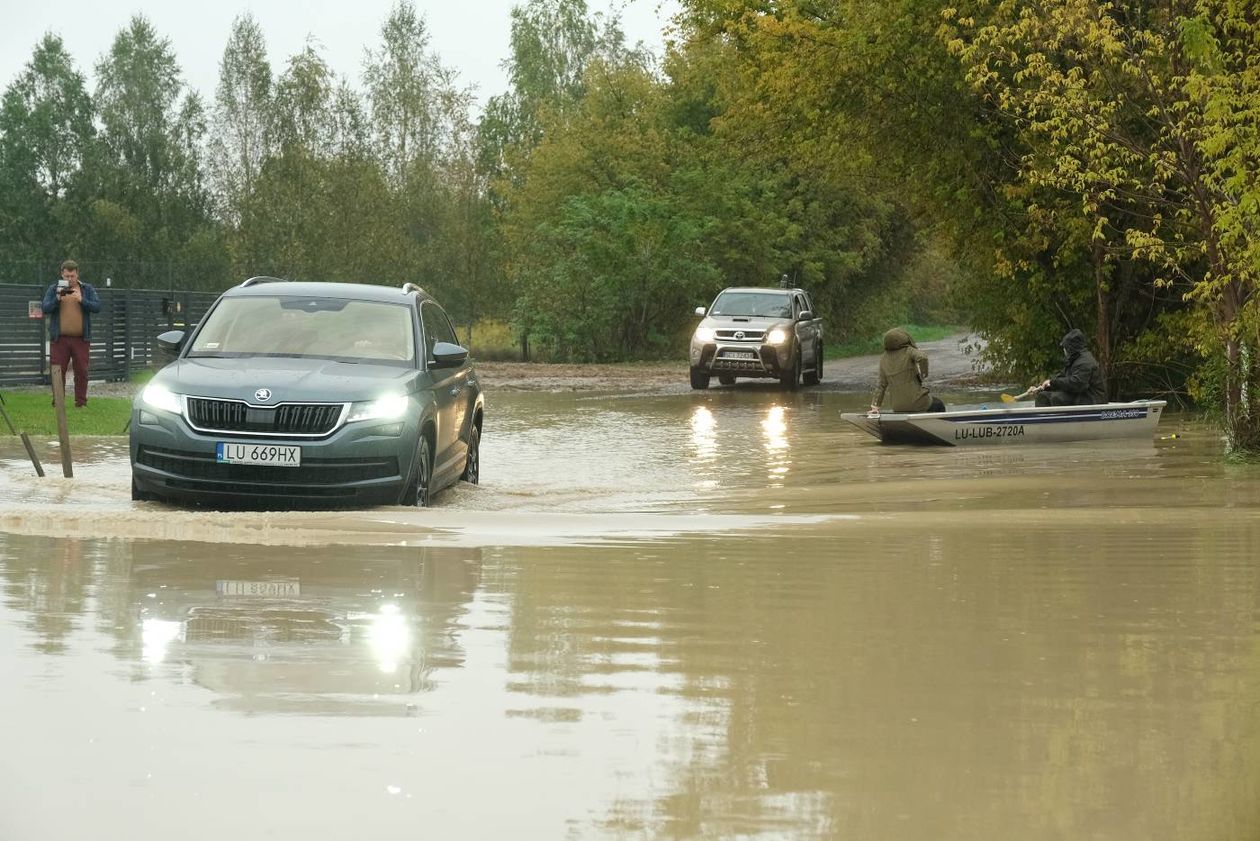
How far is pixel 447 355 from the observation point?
13.7m

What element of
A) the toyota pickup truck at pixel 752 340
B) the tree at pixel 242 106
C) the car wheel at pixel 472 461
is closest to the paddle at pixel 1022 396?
the car wheel at pixel 472 461

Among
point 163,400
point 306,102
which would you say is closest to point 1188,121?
point 163,400

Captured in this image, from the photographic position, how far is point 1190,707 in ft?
21.5

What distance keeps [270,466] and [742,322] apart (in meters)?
23.8

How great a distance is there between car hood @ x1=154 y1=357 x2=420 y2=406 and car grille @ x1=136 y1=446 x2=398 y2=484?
405mm

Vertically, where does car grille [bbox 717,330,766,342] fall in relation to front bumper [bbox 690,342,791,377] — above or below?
above

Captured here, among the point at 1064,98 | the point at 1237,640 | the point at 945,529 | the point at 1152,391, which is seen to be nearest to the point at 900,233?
the point at 1152,391

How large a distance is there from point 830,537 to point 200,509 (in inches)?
162

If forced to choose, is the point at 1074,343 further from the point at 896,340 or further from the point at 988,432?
the point at 896,340

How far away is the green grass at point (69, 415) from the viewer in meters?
21.6

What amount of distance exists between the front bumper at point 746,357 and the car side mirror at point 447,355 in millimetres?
21084

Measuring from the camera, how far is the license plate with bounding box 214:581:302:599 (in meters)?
8.77

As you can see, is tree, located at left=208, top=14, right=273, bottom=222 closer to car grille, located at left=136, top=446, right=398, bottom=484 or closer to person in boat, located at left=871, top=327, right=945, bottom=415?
person in boat, located at left=871, top=327, right=945, bottom=415

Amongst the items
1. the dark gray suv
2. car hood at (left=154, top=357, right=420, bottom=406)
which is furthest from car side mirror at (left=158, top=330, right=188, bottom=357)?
car hood at (left=154, top=357, right=420, bottom=406)
